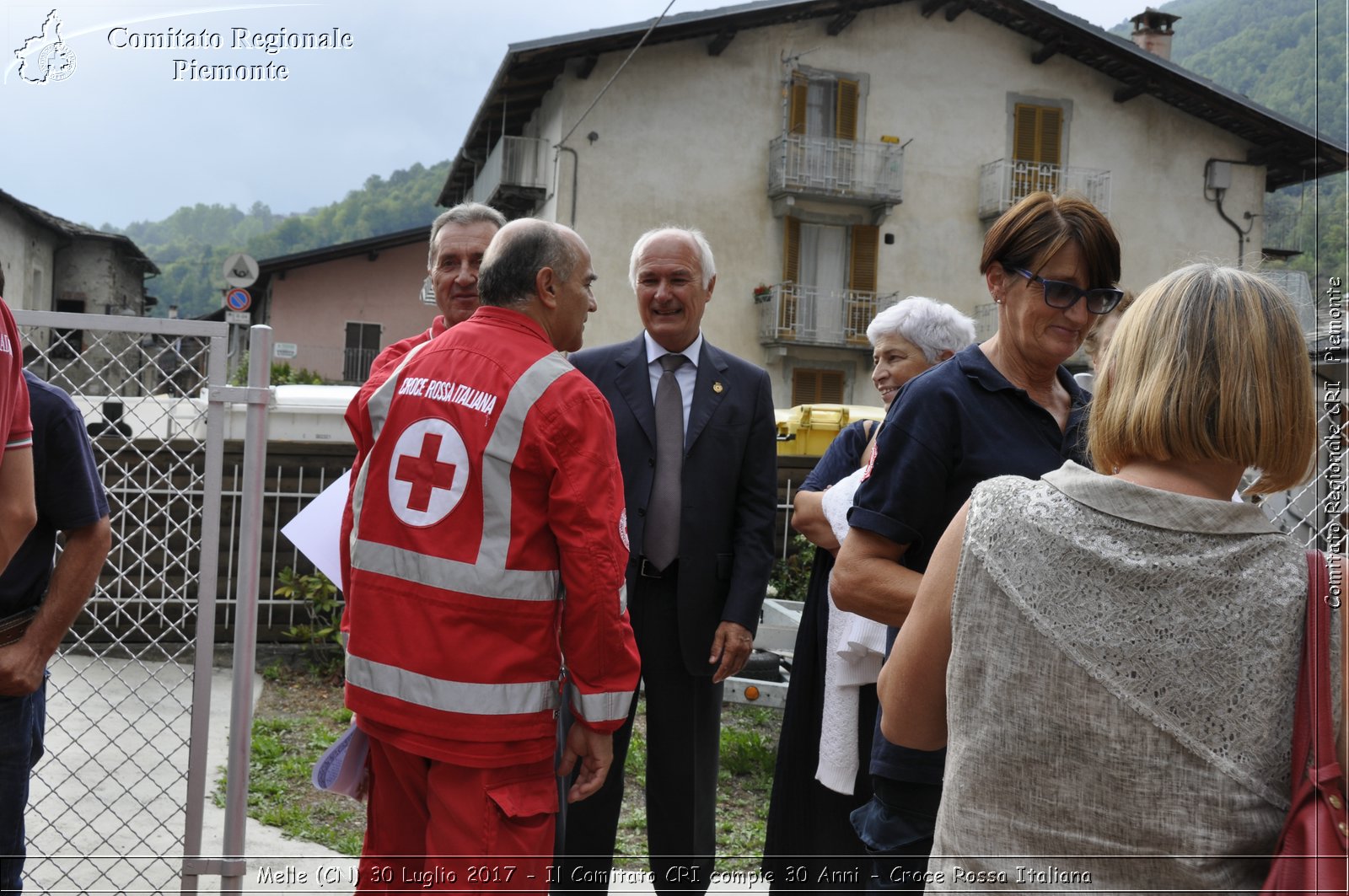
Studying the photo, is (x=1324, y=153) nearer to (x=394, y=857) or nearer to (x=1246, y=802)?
(x=1246, y=802)

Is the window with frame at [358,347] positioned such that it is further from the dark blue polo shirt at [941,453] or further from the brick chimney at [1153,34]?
the dark blue polo shirt at [941,453]

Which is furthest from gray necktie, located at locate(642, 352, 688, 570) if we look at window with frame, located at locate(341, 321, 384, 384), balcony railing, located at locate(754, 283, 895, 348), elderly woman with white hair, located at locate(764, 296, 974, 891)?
window with frame, located at locate(341, 321, 384, 384)

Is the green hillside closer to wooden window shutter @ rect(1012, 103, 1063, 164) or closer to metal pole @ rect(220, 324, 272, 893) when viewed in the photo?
metal pole @ rect(220, 324, 272, 893)

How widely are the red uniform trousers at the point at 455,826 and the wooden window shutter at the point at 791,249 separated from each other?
20369 millimetres

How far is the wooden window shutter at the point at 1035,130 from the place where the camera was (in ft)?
74.8

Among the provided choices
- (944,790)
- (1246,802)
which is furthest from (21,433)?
(1246,802)

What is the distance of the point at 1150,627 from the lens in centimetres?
135

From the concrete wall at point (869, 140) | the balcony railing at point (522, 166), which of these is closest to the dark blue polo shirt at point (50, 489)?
the concrete wall at point (869, 140)

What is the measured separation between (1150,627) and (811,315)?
21234 mm

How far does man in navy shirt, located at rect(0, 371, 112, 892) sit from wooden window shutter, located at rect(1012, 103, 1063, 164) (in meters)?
22.7

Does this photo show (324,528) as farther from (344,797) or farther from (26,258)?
(26,258)

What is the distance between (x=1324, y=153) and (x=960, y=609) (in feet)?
2.82

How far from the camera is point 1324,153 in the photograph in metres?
1.57

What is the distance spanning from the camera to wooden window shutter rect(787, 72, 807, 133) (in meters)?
21.6
